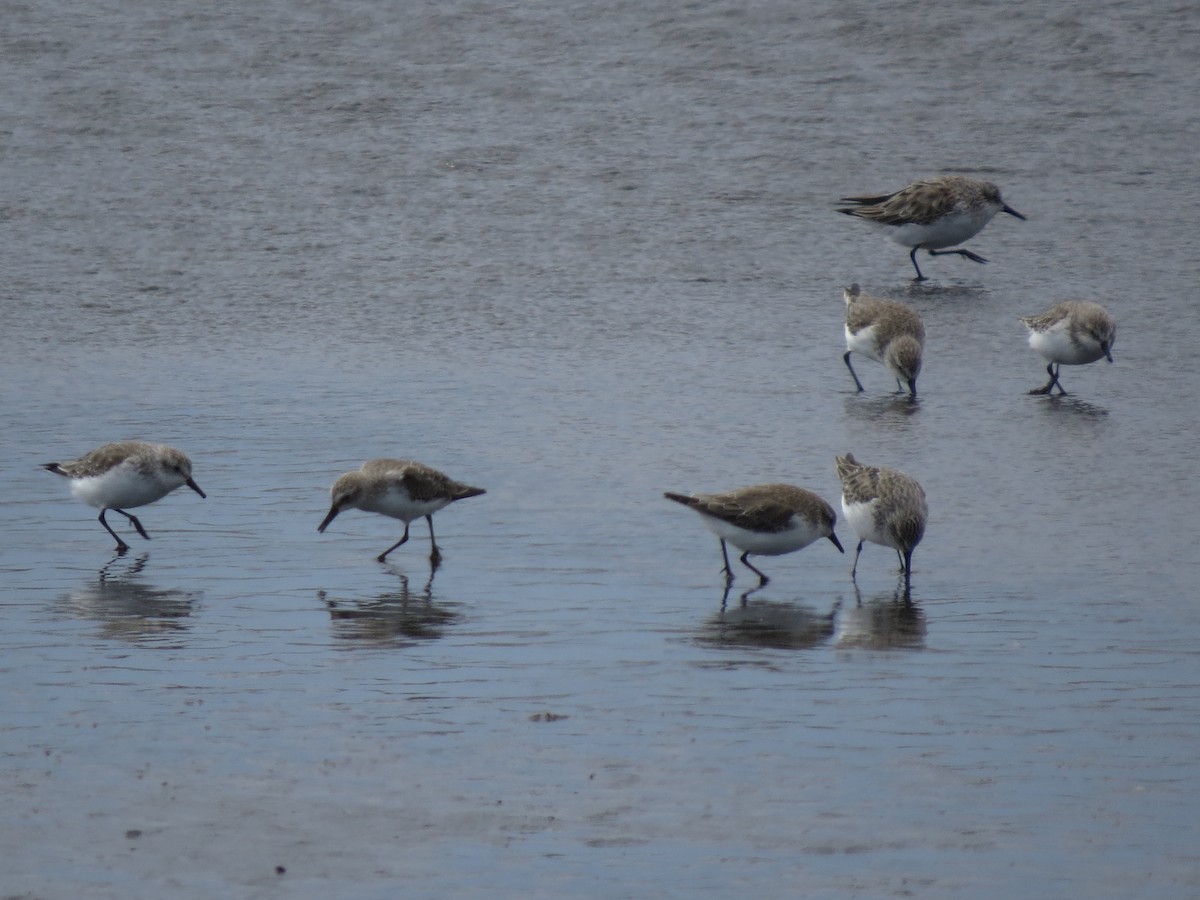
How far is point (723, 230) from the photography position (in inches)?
700

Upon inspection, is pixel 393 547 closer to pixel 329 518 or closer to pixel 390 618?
pixel 329 518

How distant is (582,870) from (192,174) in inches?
570

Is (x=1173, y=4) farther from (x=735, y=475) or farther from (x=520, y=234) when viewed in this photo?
(x=735, y=475)

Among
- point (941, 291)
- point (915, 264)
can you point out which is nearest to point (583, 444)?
point (941, 291)

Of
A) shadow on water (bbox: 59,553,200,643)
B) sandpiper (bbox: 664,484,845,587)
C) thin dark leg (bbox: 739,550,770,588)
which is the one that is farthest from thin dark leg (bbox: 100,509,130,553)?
thin dark leg (bbox: 739,550,770,588)

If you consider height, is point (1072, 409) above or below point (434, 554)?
below

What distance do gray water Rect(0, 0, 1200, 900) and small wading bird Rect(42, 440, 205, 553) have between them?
28 cm

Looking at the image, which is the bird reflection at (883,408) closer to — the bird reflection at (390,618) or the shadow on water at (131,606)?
the bird reflection at (390,618)

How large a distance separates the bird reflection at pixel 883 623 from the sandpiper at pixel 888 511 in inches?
10.6

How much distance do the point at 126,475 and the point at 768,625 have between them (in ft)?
13.2

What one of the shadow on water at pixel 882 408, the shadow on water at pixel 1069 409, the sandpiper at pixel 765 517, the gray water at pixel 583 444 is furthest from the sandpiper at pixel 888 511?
the shadow on water at pixel 1069 409

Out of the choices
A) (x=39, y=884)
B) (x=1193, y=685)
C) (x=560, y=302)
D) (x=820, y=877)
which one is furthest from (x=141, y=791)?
(x=560, y=302)

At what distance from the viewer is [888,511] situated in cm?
972

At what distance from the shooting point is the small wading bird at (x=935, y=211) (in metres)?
17.2
